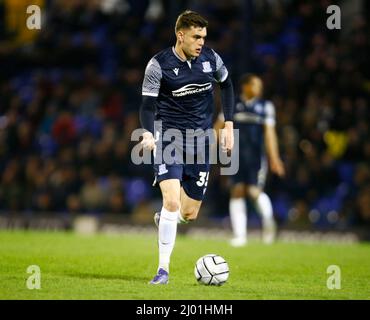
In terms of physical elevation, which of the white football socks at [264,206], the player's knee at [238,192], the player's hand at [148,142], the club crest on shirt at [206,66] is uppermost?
the club crest on shirt at [206,66]

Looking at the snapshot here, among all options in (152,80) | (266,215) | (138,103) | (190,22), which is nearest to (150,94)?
(152,80)

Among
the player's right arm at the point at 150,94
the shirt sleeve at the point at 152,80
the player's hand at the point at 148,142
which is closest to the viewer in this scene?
the player's hand at the point at 148,142

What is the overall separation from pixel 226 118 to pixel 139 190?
29.5 feet

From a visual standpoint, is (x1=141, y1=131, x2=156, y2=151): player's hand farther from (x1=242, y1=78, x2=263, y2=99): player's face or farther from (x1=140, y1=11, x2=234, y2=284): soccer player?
(x1=242, y1=78, x2=263, y2=99): player's face

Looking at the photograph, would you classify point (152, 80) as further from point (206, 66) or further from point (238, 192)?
point (238, 192)

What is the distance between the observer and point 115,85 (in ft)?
66.1

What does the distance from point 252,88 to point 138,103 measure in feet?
19.9

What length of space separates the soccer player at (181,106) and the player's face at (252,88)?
4.76 m

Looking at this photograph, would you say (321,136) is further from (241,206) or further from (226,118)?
(226,118)

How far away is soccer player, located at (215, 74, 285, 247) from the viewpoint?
14281 millimetres

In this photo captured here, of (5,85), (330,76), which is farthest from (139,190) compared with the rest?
(5,85)

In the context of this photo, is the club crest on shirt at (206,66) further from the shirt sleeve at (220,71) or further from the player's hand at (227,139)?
the player's hand at (227,139)

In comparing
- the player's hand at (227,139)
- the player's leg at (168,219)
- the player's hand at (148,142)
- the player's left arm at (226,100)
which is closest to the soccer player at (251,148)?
the player's left arm at (226,100)

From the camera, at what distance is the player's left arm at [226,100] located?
8.83 metres
